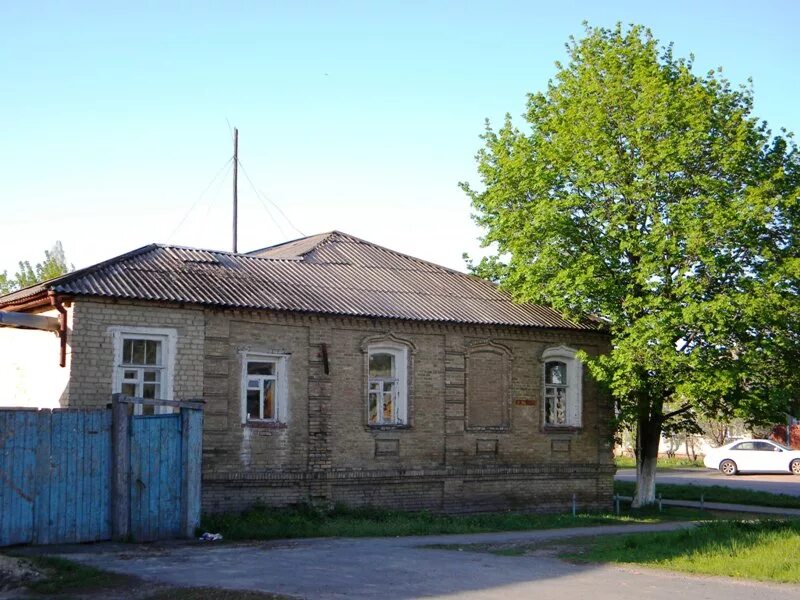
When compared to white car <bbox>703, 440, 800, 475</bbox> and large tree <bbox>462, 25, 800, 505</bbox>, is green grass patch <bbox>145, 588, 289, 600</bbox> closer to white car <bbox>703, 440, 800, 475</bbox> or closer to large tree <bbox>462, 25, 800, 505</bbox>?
large tree <bbox>462, 25, 800, 505</bbox>

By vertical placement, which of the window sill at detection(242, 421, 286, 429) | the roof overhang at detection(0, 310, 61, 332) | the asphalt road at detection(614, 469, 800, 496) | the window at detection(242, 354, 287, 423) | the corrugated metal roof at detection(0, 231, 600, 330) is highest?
the corrugated metal roof at detection(0, 231, 600, 330)

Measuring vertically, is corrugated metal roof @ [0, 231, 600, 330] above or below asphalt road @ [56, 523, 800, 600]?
above

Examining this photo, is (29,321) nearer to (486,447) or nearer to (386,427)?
(386,427)

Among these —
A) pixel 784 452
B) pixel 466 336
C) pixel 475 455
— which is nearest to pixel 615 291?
pixel 466 336

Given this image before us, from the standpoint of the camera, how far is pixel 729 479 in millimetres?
36906

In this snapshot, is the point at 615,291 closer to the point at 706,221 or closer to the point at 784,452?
the point at 706,221

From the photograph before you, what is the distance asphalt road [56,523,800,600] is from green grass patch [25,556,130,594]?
463 mm

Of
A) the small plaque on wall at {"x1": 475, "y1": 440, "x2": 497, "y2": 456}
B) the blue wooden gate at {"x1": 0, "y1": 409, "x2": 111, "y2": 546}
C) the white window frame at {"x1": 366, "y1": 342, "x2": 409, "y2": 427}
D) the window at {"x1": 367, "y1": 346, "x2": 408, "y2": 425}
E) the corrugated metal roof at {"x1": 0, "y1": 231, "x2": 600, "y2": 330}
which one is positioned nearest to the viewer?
the blue wooden gate at {"x1": 0, "y1": 409, "x2": 111, "y2": 546}

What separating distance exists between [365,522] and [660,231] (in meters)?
9.11

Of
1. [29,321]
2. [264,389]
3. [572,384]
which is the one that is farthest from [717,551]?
[29,321]

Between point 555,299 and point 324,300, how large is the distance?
5689 millimetres

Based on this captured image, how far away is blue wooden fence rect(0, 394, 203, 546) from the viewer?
13930 mm

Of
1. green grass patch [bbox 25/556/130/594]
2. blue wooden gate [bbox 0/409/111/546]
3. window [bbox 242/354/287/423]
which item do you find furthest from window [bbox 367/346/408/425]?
green grass patch [bbox 25/556/130/594]

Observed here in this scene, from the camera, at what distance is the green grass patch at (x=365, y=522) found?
16672 millimetres
